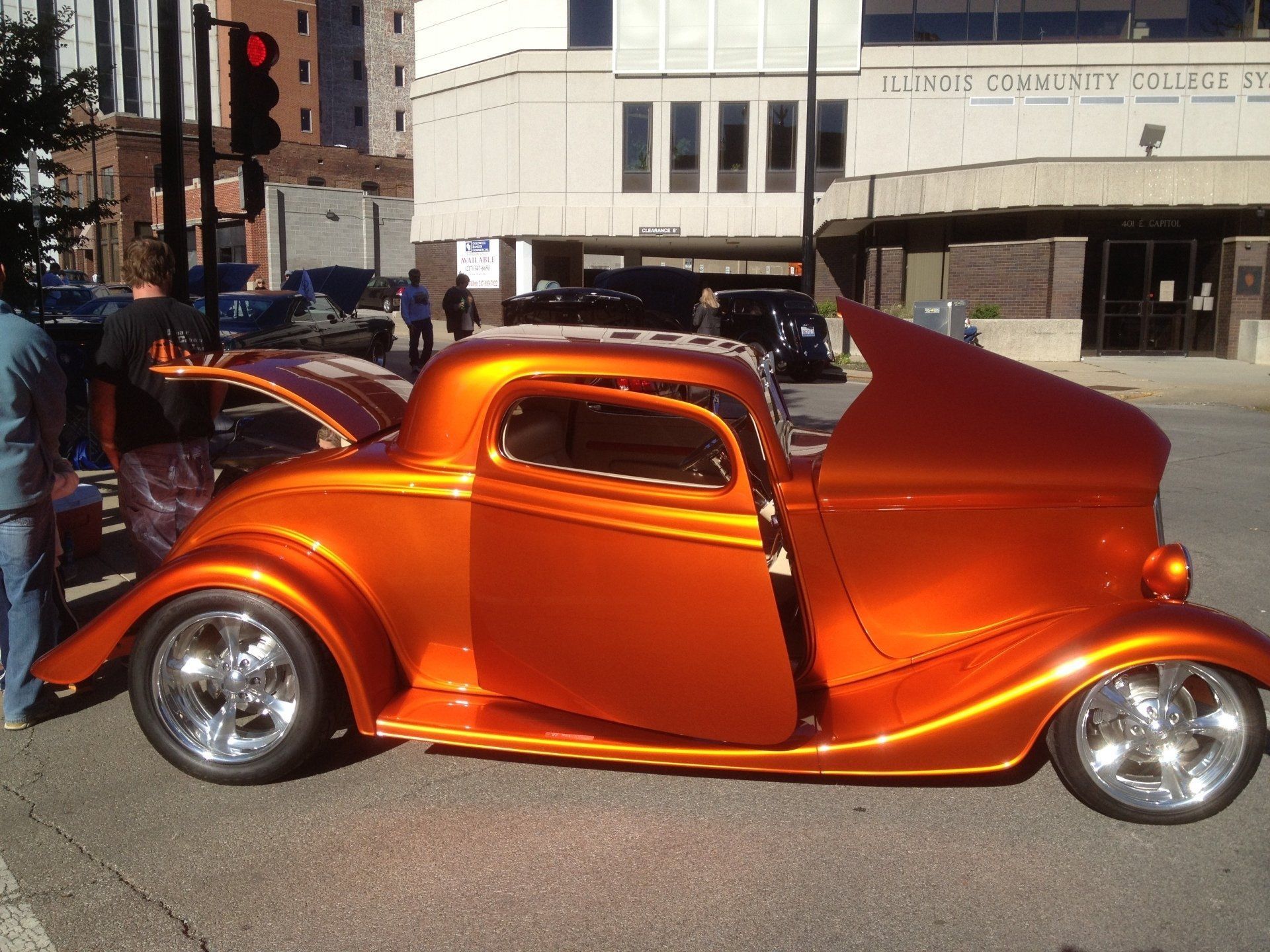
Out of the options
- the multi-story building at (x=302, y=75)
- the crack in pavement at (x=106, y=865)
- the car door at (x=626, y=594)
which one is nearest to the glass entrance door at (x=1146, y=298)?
the car door at (x=626, y=594)

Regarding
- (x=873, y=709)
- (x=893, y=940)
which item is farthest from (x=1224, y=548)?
(x=893, y=940)

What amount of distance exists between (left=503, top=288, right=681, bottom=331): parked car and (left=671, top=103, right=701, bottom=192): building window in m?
18.8

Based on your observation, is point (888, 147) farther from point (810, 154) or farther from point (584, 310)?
point (584, 310)

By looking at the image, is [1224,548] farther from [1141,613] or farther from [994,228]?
[994,228]

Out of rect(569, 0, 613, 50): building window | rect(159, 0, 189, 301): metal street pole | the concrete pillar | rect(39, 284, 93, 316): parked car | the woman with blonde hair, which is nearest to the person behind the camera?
rect(159, 0, 189, 301): metal street pole

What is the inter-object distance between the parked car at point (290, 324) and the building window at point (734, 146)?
750 inches

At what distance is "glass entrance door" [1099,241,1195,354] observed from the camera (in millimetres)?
26266

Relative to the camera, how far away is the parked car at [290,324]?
50.9 ft

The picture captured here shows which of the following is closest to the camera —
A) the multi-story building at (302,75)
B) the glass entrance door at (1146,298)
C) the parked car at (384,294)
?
the glass entrance door at (1146,298)

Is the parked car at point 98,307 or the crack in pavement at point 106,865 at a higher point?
the parked car at point 98,307

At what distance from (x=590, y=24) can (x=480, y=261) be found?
907cm

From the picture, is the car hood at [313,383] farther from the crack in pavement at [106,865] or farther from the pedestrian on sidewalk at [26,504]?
the crack in pavement at [106,865]

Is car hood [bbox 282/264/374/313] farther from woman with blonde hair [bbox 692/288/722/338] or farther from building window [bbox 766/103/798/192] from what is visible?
building window [bbox 766/103/798/192]

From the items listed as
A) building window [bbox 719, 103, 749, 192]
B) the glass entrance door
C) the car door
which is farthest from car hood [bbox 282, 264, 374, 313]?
building window [bbox 719, 103, 749, 192]
